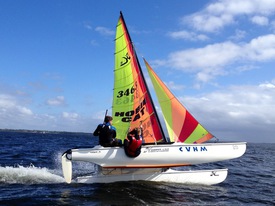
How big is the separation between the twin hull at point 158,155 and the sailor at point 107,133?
0.96ft

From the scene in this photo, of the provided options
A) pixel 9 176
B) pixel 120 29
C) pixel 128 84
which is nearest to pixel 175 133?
pixel 128 84

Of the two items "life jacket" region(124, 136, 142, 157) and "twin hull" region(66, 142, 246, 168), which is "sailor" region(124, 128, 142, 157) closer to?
Answer: "life jacket" region(124, 136, 142, 157)

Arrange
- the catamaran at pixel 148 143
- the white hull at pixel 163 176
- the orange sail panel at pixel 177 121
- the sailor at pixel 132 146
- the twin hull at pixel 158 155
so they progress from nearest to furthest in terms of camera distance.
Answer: the sailor at pixel 132 146 → the twin hull at pixel 158 155 → the catamaran at pixel 148 143 → the white hull at pixel 163 176 → the orange sail panel at pixel 177 121

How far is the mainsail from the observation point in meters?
12.9

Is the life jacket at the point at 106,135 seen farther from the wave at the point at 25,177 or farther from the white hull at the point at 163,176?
the wave at the point at 25,177

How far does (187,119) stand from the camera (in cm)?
1259

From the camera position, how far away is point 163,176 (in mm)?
12195

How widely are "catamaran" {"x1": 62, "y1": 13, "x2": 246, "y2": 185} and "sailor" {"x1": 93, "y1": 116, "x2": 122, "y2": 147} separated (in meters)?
0.33

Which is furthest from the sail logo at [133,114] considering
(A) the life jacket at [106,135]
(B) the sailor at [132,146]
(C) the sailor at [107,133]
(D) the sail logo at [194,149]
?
(D) the sail logo at [194,149]

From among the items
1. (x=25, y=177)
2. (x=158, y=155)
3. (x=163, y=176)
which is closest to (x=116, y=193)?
(x=158, y=155)

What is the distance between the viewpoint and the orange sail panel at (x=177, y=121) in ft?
40.8

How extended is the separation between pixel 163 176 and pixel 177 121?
7.68 feet

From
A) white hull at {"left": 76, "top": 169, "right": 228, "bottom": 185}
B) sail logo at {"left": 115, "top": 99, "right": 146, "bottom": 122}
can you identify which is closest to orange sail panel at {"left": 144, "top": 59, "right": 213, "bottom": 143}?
sail logo at {"left": 115, "top": 99, "right": 146, "bottom": 122}

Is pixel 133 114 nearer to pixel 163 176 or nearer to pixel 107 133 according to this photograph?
pixel 107 133
